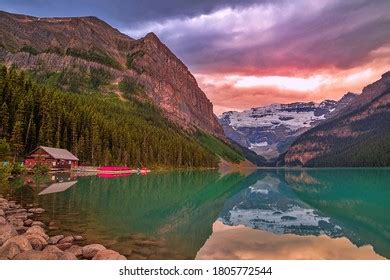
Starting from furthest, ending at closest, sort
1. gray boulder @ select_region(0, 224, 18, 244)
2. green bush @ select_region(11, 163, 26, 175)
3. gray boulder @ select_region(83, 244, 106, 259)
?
green bush @ select_region(11, 163, 26, 175)
gray boulder @ select_region(0, 224, 18, 244)
gray boulder @ select_region(83, 244, 106, 259)

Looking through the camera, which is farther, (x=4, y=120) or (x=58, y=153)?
(x=58, y=153)

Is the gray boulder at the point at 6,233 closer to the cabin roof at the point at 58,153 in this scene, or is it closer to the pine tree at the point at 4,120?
the pine tree at the point at 4,120

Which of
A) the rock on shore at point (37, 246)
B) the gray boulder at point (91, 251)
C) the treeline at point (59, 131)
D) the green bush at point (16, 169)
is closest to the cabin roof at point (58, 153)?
the treeline at point (59, 131)

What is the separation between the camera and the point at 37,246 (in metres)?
15.3

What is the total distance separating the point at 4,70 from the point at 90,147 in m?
29.7

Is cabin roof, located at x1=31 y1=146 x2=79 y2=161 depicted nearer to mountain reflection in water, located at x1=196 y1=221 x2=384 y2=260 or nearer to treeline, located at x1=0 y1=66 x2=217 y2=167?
treeline, located at x1=0 y1=66 x2=217 y2=167

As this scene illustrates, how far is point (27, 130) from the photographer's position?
82.9 metres

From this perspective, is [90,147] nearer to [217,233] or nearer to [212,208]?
[212,208]

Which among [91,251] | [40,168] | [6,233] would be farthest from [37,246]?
[40,168]

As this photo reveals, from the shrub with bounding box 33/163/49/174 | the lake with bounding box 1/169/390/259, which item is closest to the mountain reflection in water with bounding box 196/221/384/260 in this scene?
the lake with bounding box 1/169/390/259

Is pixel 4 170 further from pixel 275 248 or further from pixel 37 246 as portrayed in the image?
pixel 275 248

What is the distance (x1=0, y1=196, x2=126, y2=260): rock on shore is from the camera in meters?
11.6

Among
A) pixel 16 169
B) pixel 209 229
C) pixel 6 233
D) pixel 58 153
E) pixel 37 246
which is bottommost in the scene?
pixel 209 229
